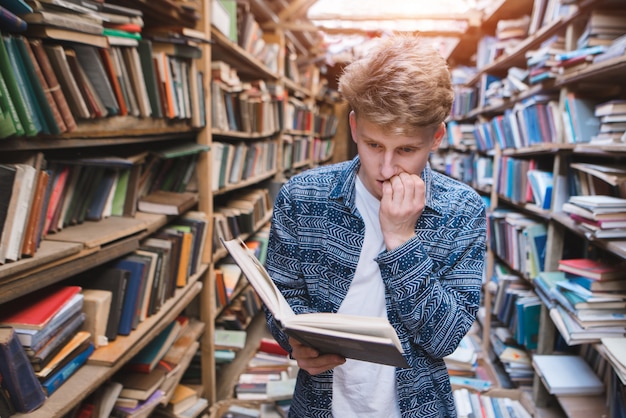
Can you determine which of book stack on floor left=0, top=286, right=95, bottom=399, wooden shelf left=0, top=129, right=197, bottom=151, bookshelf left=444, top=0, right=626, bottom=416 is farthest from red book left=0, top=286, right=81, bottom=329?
bookshelf left=444, top=0, right=626, bottom=416

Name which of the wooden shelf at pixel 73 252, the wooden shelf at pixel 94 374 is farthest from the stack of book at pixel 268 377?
the wooden shelf at pixel 73 252

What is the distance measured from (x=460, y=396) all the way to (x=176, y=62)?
2029mm

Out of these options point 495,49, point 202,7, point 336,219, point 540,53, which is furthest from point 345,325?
point 495,49

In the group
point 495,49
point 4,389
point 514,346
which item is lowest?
point 514,346

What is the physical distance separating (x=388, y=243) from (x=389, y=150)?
0.69 ft

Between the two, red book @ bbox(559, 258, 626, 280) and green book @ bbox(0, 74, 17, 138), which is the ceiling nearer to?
red book @ bbox(559, 258, 626, 280)

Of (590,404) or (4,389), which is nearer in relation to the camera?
(4,389)

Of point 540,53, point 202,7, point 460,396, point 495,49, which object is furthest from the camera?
point 495,49

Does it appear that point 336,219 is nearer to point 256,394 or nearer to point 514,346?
point 256,394

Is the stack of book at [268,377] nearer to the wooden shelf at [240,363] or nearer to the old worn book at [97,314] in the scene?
the wooden shelf at [240,363]

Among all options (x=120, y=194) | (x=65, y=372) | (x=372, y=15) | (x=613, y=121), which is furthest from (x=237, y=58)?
(x=65, y=372)

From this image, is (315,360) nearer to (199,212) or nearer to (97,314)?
(97,314)

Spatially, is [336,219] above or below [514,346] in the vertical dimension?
above

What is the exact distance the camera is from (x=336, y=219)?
1038 millimetres
